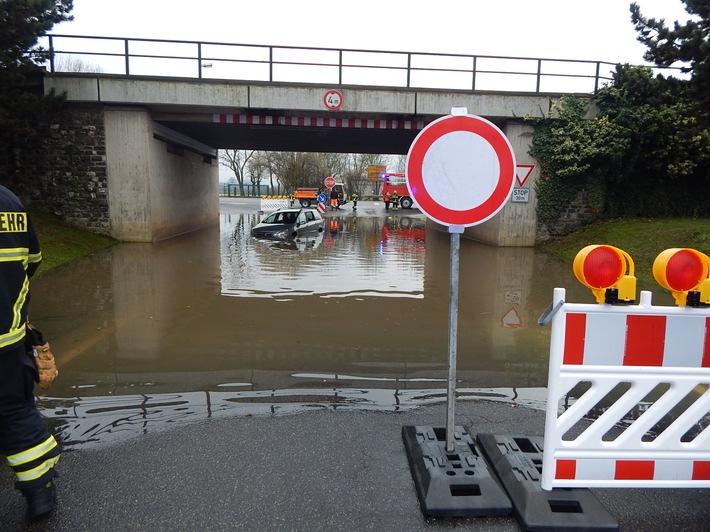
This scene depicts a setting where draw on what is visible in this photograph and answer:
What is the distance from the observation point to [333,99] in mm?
16000

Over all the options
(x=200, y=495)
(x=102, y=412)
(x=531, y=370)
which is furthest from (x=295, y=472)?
(x=531, y=370)

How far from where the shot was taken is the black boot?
2.67 m

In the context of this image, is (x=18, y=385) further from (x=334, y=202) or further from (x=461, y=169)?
(x=334, y=202)

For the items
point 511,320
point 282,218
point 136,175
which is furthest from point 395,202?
point 511,320

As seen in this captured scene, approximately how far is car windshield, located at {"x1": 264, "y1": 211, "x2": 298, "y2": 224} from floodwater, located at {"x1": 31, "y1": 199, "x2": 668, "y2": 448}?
6.86m

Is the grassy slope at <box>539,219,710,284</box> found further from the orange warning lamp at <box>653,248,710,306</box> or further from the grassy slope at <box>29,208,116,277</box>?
the grassy slope at <box>29,208,116,277</box>

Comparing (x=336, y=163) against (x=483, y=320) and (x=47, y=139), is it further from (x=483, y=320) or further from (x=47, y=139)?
(x=483, y=320)

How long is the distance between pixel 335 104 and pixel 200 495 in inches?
580

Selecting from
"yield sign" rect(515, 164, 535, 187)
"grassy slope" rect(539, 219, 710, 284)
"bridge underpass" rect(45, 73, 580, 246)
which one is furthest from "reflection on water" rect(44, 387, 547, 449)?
"bridge underpass" rect(45, 73, 580, 246)

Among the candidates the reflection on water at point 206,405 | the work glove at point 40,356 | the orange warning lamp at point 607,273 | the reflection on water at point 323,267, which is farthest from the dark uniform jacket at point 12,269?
the reflection on water at point 323,267

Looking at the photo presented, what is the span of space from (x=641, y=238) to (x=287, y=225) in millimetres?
11752

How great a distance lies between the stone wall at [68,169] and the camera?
15.1 m

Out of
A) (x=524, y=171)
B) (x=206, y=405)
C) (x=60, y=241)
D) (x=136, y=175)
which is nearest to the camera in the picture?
(x=206, y=405)

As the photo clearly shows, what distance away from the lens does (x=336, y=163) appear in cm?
7225
